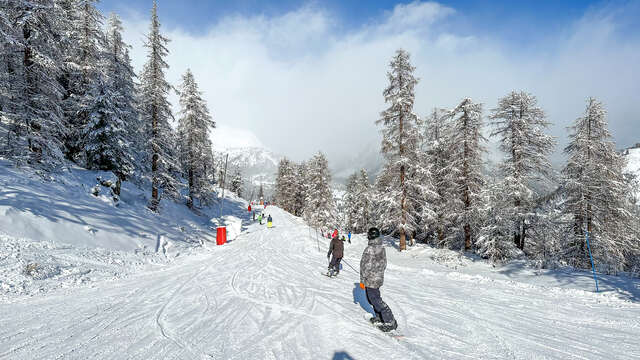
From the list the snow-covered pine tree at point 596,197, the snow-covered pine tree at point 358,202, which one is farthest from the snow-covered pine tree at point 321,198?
the snow-covered pine tree at point 596,197

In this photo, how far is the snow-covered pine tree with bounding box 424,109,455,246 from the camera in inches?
849

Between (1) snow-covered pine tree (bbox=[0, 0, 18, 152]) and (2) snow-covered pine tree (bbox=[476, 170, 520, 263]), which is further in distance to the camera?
(2) snow-covered pine tree (bbox=[476, 170, 520, 263])

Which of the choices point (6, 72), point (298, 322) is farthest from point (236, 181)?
point (298, 322)

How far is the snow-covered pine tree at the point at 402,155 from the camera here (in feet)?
64.1

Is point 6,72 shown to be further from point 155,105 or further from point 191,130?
point 191,130

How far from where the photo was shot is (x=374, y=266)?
222 inches

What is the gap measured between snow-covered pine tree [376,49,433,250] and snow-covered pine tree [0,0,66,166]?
19.4 meters

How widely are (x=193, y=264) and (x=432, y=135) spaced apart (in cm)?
2235

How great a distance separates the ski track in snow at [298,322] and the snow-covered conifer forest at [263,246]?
0.05 m

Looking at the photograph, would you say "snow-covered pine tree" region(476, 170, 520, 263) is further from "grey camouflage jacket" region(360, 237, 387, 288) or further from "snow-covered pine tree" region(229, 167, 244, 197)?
"snow-covered pine tree" region(229, 167, 244, 197)

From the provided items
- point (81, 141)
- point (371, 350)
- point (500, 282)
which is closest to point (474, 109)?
point (500, 282)

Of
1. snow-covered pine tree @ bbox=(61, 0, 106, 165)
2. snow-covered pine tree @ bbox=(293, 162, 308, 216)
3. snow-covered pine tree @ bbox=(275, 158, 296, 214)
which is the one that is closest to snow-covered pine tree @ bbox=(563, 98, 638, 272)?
Answer: snow-covered pine tree @ bbox=(61, 0, 106, 165)

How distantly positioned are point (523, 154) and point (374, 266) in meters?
18.8

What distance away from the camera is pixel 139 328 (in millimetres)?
5324
